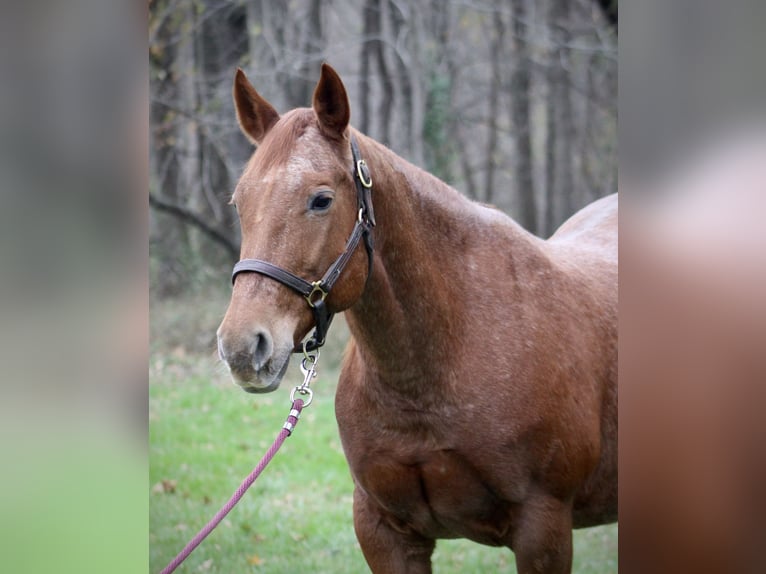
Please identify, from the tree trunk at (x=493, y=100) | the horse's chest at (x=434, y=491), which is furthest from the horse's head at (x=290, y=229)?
the tree trunk at (x=493, y=100)

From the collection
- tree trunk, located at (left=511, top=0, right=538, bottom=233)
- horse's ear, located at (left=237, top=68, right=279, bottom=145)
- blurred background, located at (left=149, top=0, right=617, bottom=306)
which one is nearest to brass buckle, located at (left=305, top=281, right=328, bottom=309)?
horse's ear, located at (left=237, top=68, right=279, bottom=145)

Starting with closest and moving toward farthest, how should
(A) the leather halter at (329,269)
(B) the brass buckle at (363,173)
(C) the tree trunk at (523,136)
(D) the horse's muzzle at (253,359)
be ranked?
(D) the horse's muzzle at (253,359) < (A) the leather halter at (329,269) < (B) the brass buckle at (363,173) < (C) the tree trunk at (523,136)

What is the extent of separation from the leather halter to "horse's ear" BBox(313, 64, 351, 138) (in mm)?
93

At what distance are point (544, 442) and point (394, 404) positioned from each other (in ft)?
1.80

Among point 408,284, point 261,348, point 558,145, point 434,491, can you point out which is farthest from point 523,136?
point 261,348

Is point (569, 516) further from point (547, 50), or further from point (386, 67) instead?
point (547, 50)

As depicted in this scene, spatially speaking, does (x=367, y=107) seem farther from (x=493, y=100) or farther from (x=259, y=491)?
(x=259, y=491)

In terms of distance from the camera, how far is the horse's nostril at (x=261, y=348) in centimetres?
210

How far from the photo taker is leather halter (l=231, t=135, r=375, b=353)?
7.14 ft

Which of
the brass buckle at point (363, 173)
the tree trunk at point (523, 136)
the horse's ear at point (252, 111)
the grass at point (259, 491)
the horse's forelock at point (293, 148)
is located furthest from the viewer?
the tree trunk at point (523, 136)

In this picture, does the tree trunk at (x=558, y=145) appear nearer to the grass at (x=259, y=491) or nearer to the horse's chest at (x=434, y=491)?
the grass at (x=259, y=491)

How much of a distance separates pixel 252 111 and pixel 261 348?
2.99 feet

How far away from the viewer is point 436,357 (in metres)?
2.70
